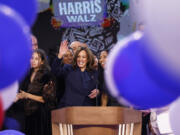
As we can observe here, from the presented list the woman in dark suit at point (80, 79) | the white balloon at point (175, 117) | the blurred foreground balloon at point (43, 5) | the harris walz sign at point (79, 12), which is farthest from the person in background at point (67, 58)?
the white balloon at point (175, 117)

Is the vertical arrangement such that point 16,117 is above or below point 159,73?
below

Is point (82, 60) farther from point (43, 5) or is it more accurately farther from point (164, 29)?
point (164, 29)

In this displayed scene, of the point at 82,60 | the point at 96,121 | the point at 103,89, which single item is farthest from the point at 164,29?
the point at 103,89

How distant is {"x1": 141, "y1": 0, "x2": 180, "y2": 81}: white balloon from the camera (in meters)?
0.91

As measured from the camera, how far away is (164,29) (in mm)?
915

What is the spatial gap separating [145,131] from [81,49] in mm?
689

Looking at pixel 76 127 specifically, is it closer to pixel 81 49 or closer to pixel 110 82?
pixel 81 49

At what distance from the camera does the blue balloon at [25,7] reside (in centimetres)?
93

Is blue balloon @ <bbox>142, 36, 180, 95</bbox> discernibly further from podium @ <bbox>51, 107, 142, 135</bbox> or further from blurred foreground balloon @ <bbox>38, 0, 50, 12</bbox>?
blurred foreground balloon @ <bbox>38, 0, 50, 12</bbox>

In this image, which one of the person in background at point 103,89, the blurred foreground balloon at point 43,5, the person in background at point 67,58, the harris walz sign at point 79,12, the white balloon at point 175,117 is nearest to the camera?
the white balloon at point 175,117

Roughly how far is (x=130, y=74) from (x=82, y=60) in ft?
4.63

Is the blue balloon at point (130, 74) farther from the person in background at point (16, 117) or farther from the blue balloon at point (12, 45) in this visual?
the person in background at point (16, 117)

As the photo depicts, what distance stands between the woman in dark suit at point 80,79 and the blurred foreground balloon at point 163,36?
1.45 m

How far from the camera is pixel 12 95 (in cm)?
105
